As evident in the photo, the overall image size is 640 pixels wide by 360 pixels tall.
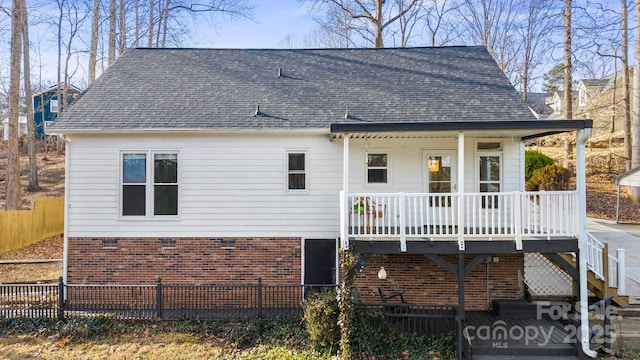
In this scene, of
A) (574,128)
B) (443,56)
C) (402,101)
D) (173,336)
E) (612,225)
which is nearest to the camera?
(574,128)

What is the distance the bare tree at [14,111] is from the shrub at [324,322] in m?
14.3

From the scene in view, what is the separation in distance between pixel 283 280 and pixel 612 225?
13.2 m

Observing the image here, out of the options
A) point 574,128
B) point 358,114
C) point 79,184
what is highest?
point 358,114

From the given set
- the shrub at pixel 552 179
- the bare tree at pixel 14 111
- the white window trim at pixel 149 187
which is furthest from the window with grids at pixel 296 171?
the bare tree at pixel 14 111

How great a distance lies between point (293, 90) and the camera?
1108 cm

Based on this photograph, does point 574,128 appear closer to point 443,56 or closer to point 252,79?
point 443,56


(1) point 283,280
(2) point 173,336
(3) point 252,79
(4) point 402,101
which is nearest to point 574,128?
(4) point 402,101

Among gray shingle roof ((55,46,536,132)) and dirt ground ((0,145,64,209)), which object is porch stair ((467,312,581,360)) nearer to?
gray shingle roof ((55,46,536,132))

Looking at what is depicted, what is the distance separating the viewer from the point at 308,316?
25.2 feet

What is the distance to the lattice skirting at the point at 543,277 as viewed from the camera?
9570mm

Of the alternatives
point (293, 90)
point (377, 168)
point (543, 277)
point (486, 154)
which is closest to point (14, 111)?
point (293, 90)

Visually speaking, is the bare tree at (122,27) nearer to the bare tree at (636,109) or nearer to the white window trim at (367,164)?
the white window trim at (367,164)

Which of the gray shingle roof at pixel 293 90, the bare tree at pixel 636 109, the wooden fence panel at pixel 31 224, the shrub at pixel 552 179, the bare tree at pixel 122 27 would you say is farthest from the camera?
the bare tree at pixel 122 27

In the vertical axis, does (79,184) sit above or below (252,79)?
below
